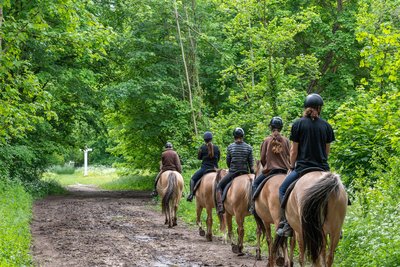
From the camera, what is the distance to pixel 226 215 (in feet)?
44.2

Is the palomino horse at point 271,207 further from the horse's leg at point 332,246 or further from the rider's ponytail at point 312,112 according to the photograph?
the rider's ponytail at point 312,112

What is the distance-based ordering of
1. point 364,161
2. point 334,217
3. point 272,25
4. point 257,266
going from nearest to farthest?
point 334,217, point 257,266, point 364,161, point 272,25

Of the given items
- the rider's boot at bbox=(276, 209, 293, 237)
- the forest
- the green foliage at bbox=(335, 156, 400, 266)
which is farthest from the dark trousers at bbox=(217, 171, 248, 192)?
the forest

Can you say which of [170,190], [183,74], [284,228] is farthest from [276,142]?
[183,74]

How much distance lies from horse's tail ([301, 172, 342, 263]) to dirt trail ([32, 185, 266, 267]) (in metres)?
2.99

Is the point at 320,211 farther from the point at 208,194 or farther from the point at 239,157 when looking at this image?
the point at 208,194

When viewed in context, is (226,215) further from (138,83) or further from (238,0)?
(138,83)

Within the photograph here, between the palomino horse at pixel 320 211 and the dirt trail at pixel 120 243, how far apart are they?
2928mm

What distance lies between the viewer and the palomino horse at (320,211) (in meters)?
7.57

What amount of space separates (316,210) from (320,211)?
0.06 m

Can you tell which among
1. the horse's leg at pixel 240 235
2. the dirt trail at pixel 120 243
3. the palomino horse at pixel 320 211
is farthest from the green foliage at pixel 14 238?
the palomino horse at pixel 320 211

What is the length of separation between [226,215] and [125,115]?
68.2 ft

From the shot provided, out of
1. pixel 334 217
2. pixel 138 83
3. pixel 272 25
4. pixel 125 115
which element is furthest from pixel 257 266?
pixel 125 115

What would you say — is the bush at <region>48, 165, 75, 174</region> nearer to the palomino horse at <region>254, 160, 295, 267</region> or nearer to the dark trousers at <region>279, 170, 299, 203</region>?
the palomino horse at <region>254, 160, 295, 267</region>
